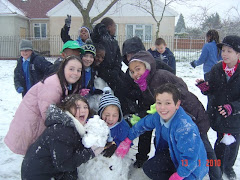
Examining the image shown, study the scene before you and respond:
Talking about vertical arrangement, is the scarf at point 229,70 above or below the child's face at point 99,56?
below

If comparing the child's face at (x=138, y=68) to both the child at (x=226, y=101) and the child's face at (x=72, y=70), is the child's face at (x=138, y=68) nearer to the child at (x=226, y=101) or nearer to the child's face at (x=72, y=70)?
the child's face at (x=72, y=70)

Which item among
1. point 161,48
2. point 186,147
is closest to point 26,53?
point 161,48

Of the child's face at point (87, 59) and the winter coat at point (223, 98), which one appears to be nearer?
the winter coat at point (223, 98)

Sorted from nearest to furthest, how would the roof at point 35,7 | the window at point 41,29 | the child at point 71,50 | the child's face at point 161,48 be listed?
1. the child at point 71,50
2. the child's face at point 161,48
3. the roof at point 35,7
4. the window at point 41,29

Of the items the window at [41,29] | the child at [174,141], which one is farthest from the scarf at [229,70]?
the window at [41,29]

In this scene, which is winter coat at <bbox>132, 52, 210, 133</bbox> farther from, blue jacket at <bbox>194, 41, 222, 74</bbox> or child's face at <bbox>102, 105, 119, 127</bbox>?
blue jacket at <bbox>194, 41, 222, 74</bbox>

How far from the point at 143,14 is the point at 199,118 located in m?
18.2

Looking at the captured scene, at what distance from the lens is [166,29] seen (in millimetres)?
20062

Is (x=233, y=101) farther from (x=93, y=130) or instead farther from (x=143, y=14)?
(x=143, y=14)

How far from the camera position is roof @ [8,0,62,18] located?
22.8 metres

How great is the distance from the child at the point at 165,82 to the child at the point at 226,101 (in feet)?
0.89

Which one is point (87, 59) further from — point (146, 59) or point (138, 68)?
point (146, 59)

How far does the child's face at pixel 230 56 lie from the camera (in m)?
3.04

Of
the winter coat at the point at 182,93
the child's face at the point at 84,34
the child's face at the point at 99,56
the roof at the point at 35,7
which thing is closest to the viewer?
the winter coat at the point at 182,93
